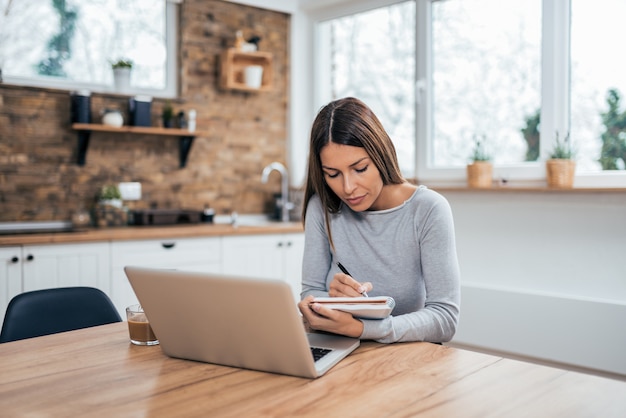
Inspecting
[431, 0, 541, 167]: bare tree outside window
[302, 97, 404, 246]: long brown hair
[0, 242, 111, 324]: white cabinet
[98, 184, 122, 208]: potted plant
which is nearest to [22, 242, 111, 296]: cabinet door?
[0, 242, 111, 324]: white cabinet

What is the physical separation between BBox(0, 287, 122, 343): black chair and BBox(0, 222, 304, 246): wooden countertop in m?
1.03

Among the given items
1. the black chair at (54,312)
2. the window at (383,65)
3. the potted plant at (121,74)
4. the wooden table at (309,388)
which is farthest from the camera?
the window at (383,65)

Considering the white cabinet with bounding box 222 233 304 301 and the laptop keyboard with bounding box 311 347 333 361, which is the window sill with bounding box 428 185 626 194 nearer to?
the white cabinet with bounding box 222 233 304 301

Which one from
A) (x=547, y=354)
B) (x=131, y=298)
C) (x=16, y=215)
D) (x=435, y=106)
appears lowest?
(x=547, y=354)

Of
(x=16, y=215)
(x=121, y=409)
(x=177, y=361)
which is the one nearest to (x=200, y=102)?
(x=16, y=215)

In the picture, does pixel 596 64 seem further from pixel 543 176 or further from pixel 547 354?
pixel 547 354

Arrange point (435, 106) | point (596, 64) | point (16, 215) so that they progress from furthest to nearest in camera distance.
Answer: point (435, 106) < point (16, 215) < point (596, 64)

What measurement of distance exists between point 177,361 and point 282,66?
3.55 metres

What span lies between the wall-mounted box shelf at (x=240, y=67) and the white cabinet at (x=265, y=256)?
1.11m

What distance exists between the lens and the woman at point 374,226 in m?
1.66

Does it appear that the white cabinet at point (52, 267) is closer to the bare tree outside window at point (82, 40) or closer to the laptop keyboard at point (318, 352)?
the bare tree outside window at point (82, 40)

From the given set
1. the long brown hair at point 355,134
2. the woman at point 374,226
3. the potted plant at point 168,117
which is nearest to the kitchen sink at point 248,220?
the potted plant at point 168,117

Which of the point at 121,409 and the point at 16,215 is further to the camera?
the point at 16,215

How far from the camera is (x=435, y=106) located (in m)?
3.88
